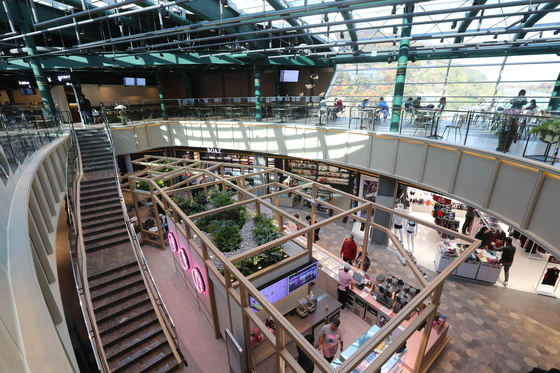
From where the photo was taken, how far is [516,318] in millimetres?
7223

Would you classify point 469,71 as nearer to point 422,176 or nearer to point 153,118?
point 422,176

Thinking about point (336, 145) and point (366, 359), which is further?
point (336, 145)

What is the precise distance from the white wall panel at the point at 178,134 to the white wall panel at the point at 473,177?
A: 47.9 ft

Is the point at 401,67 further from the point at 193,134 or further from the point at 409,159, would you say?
the point at 193,134

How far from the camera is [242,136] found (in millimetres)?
14656

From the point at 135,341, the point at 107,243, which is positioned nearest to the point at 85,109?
the point at 107,243

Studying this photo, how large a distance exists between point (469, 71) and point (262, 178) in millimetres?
13471

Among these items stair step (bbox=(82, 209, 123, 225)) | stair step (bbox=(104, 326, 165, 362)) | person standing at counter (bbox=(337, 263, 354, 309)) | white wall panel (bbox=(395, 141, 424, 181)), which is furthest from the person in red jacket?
stair step (bbox=(82, 209, 123, 225))

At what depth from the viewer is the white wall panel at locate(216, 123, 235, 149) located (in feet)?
49.2

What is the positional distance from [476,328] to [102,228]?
12.0 metres

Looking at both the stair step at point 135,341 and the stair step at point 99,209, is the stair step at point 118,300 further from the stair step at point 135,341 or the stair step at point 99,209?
the stair step at point 99,209

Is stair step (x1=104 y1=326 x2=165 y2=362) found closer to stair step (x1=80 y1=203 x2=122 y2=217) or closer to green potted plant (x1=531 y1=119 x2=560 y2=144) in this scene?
stair step (x1=80 y1=203 x2=122 y2=217)

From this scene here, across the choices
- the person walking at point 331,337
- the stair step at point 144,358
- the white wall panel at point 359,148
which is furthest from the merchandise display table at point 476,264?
the stair step at point 144,358

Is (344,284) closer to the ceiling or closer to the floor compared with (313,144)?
closer to the floor
